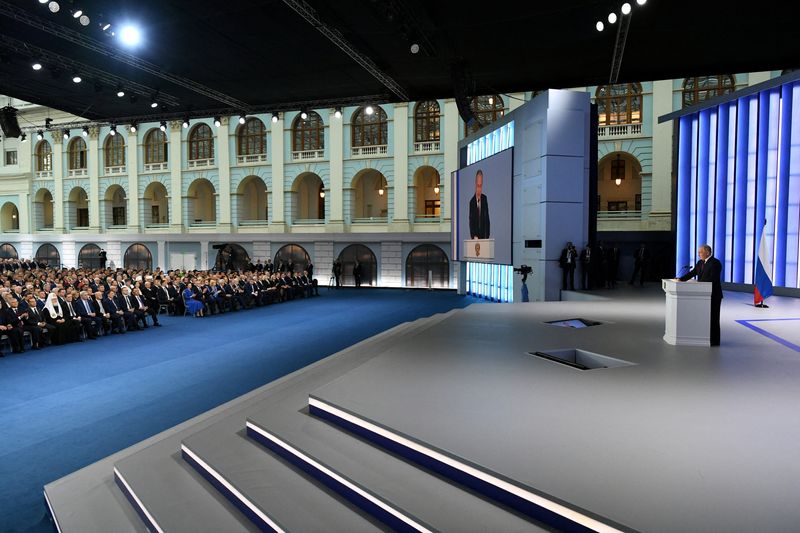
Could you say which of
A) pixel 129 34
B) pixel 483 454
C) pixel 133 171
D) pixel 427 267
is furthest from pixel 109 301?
pixel 133 171

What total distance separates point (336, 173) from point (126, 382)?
22.6m

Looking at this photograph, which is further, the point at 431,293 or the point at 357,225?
the point at 357,225

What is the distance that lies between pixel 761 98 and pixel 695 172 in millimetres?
A: 3267

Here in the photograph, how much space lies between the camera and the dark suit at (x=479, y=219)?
1903cm

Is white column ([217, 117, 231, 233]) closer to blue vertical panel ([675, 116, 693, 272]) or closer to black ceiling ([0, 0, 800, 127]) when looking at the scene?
black ceiling ([0, 0, 800, 127])

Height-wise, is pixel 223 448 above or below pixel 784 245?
below

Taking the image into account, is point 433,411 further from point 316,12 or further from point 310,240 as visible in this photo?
point 310,240

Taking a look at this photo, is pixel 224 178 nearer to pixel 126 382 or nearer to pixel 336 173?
pixel 336 173

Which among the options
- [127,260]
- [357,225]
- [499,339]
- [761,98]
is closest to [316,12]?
[499,339]

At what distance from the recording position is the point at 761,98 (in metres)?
13.7

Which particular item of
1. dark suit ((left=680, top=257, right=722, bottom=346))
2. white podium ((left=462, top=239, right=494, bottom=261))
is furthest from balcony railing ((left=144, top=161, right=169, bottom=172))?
dark suit ((left=680, top=257, right=722, bottom=346))

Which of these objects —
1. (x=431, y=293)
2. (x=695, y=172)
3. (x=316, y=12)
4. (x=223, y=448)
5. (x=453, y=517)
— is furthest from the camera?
(x=431, y=293)

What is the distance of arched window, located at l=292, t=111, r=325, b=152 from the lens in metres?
30.7

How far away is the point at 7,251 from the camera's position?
129 ft
